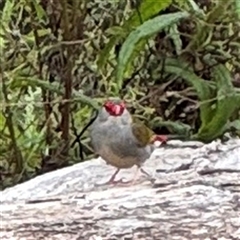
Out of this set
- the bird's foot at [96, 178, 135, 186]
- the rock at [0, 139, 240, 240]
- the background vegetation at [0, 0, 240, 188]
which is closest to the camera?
the rock at [0, 139, 240, 240]

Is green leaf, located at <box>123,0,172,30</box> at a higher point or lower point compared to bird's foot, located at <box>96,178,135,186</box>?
higher

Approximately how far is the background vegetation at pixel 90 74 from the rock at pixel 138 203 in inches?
14.3

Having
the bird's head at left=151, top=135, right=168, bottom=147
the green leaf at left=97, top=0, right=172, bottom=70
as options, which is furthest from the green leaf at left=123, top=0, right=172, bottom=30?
the bird's head at left=151, top=135, right=168, bottom=147

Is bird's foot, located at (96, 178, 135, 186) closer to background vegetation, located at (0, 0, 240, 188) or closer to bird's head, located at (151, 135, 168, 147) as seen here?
bird's head, located at (151, 135, 168, 147)

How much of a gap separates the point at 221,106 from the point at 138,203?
26.5 inches

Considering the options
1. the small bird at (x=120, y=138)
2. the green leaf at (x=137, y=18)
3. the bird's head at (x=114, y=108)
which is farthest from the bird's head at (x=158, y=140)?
the green leaf at (x=137, y=18)

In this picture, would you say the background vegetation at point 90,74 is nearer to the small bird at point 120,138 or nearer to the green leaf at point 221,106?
the green leaf at point 221,106

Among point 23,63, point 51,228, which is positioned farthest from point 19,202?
point 23,63

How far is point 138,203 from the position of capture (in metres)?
2.29

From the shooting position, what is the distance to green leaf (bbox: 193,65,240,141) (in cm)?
287

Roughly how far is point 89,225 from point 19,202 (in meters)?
0.24

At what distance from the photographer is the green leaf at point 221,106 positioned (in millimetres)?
2873

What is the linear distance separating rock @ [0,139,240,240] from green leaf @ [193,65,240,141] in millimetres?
200

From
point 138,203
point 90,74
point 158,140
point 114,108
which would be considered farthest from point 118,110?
point 90,74
